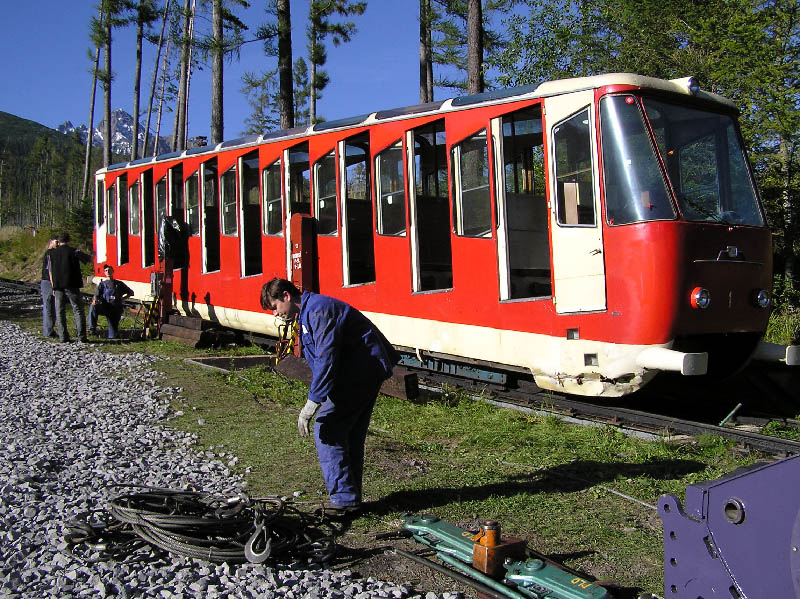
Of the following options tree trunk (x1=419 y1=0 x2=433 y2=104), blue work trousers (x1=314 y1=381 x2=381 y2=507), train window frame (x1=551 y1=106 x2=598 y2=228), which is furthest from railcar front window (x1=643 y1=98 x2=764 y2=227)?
tree trunk (x1=419 y1=0 x2=433 y2=104)

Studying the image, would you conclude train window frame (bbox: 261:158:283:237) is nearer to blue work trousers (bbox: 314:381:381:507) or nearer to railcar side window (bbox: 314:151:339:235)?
railcar side window (bbox: 314:151:339:235)

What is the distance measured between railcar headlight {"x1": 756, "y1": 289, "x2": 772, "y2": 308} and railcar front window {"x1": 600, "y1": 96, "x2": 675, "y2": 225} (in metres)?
1.39

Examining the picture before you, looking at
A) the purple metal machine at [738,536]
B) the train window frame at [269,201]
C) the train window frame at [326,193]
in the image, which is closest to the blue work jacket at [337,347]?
the purple metal machine at [738,536]

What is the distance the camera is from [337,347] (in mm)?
4570

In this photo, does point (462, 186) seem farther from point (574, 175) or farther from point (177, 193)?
point (177, 193)

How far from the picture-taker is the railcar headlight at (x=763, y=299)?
7.27 m

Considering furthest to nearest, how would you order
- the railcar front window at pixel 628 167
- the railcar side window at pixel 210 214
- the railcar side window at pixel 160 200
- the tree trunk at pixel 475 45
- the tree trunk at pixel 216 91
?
the tree trunk at pixel 216 91 < the tree trunk at pixel 475 45 < the railcar side window at pixel 160 200 < the railcar side window at pixel 210 214 < the railcar front window at pixel 628 167

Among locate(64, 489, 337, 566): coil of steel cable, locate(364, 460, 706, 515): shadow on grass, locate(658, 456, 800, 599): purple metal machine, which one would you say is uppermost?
locate(658, 456, 800, 599): purple metal machine

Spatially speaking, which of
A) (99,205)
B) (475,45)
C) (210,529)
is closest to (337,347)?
(210,529)

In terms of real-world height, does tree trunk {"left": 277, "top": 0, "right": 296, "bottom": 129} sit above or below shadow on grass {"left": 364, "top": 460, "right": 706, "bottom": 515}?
above

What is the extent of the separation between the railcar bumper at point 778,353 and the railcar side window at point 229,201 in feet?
27.6

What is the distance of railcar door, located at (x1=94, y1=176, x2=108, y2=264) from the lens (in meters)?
17.5

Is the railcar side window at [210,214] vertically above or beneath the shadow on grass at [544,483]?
above

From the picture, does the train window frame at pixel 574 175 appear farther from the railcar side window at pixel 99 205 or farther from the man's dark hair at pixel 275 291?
the railcar side window at pixel 99 205
